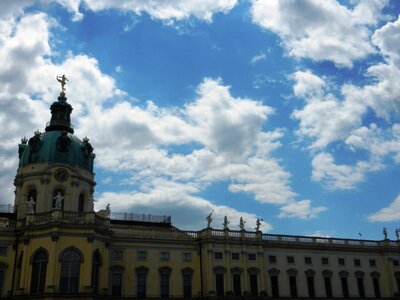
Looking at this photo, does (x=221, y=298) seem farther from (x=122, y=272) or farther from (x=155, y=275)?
(x=122, y=272)

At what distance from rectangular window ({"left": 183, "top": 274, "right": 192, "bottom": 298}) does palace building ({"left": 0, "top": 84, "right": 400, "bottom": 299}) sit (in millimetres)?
123

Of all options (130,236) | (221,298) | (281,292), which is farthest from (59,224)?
(281,292)

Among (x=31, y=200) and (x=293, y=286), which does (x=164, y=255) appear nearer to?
(x=31, y=200)

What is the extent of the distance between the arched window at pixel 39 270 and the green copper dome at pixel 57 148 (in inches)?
503

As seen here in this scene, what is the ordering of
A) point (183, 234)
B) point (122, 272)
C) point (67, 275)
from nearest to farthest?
point (67, 275) < point (122, 272) < point (183, 234)

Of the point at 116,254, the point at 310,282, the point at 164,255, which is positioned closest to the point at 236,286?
the point at 164,255

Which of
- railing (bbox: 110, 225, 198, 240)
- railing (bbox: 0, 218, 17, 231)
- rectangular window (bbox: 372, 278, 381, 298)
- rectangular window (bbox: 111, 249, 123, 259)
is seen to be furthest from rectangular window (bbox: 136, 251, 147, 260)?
rectangular window (bbox: 372, 278, 381, 298)

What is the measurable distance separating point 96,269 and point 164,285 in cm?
975

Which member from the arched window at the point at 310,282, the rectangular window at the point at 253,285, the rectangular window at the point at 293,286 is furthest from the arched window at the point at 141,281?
the arched window at the point at 310,282

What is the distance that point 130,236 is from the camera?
6091 cm

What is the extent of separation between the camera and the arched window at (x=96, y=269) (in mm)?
54156

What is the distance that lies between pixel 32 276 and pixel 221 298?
22956 millimetres

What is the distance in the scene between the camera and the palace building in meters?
53.1

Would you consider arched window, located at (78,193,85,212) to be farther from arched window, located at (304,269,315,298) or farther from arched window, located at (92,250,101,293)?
arched window, located at (304,269,315,298)
